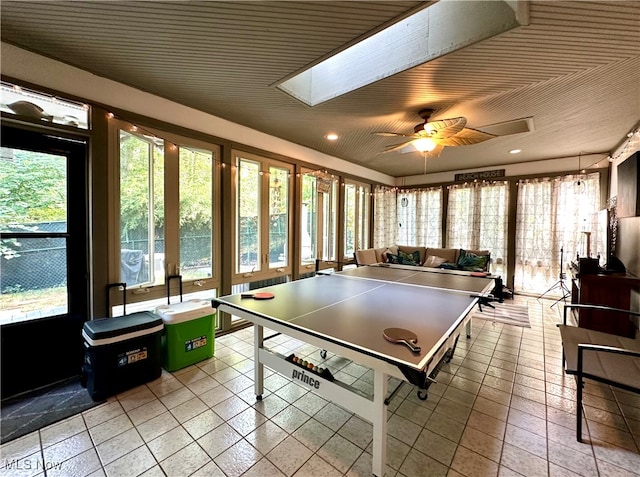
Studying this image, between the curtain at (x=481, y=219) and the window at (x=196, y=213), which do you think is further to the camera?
the curtain at (x=481, y=219)

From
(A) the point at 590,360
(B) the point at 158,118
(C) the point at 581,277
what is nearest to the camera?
(A) the point at 590,360

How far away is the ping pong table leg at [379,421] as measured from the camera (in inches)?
55.6

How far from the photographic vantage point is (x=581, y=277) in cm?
336

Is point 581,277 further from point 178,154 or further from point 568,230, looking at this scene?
point 178,154

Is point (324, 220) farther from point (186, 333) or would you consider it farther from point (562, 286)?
point (562, 286)

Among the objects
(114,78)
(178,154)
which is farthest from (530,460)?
(114,78)

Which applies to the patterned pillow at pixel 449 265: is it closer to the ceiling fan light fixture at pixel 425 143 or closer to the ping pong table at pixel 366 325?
the ping pong table at pixel 366 325

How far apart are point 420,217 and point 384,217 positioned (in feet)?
2.99

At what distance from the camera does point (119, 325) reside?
2268mm

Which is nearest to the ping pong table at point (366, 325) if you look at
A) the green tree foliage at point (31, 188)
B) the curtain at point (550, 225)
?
the green tree foliage at point (31, 188)

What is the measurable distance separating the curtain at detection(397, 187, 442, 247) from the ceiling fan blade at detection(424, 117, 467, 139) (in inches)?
161

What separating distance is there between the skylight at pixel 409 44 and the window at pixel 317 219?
1945 millimetres

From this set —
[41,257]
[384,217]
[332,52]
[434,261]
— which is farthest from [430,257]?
[41,257]

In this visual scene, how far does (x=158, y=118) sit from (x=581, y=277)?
17.4 ft
